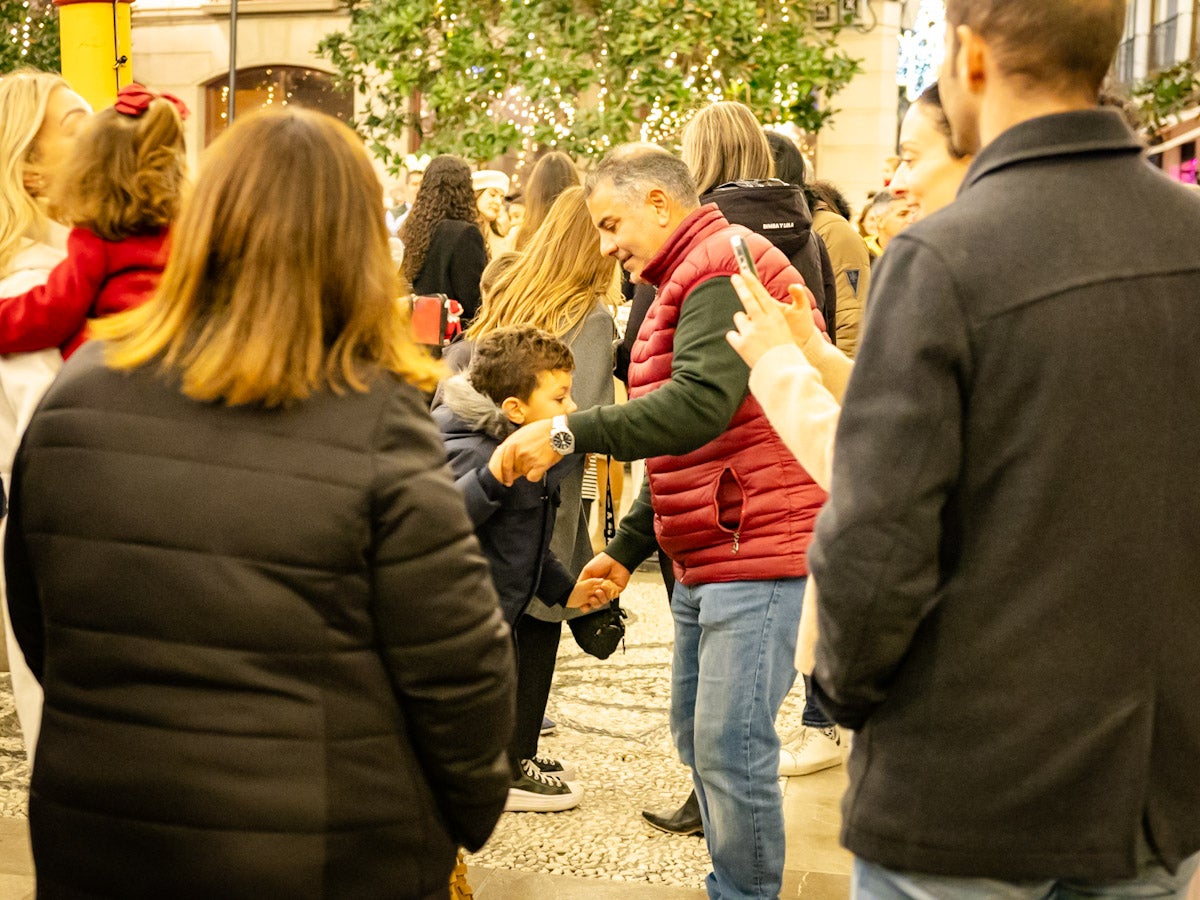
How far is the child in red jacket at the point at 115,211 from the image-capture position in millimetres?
3176

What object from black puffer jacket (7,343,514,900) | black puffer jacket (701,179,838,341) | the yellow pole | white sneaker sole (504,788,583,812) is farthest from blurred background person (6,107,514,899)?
the yellow pole

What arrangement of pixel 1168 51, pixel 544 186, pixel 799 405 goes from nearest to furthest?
1. pixel 799 405
2. pixel 544 186
3. pixel 1168 51

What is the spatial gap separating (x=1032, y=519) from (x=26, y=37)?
1745 centimetres

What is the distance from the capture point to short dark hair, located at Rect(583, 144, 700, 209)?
11.6ft

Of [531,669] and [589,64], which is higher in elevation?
[589,64]

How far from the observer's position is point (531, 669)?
462cm

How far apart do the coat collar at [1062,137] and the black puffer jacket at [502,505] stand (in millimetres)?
2096

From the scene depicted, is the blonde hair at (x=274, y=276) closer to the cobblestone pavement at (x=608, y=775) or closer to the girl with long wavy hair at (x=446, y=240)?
the cobblestone pavement at (x=608, y=775)

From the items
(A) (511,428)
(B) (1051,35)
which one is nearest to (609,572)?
(A) (511,428)

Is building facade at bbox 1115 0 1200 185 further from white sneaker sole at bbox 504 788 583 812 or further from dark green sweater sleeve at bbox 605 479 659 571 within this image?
dark green sweater sleeve at bbox 605 479 659 571

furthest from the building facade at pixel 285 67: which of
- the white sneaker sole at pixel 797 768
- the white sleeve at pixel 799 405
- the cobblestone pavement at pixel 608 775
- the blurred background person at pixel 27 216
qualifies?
the white sleeve at pixel 799 405

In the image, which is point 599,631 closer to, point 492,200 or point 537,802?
point 537,802

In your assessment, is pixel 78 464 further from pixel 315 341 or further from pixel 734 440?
pixel 734 440

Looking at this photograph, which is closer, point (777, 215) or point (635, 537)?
point (635, 537)
